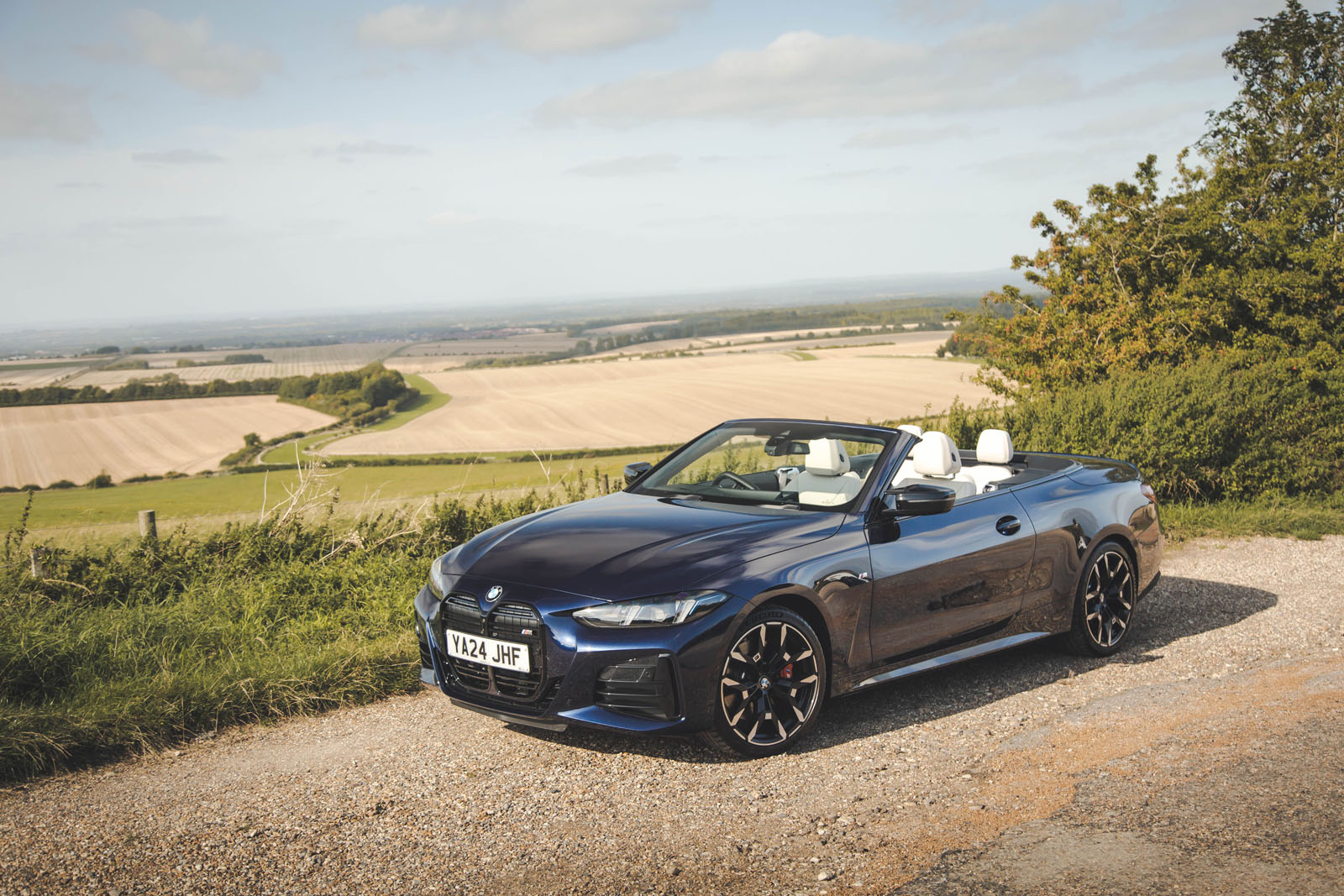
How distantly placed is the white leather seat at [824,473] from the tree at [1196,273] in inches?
443

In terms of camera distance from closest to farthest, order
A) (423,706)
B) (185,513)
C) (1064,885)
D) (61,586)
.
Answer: (1064,885) < (423,706) < (61,586) < (185,513)

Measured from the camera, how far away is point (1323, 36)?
24.0 metres

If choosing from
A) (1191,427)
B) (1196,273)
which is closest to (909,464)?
(1191,427)

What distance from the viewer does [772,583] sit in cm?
462

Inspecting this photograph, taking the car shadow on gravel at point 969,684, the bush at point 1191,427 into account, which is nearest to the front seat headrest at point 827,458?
the car shadow on gravel at point 969,684

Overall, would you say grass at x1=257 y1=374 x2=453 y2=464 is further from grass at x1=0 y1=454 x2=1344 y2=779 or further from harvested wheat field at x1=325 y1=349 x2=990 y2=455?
grass at x1=0 y1=454 x2=1344 y2=779

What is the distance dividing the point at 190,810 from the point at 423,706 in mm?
1582

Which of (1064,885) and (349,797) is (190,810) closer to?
(349,797)

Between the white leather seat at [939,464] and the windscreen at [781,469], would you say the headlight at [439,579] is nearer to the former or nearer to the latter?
the windscreen at [781,469]

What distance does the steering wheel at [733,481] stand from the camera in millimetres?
5860

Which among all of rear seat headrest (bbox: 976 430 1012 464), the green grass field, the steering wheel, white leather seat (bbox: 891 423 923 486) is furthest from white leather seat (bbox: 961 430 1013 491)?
the green grass field

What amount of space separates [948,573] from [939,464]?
29.0 inches

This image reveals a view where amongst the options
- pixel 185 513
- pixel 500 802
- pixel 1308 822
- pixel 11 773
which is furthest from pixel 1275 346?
pixel 185 513

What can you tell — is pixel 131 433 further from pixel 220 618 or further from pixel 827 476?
pixel 827 476
